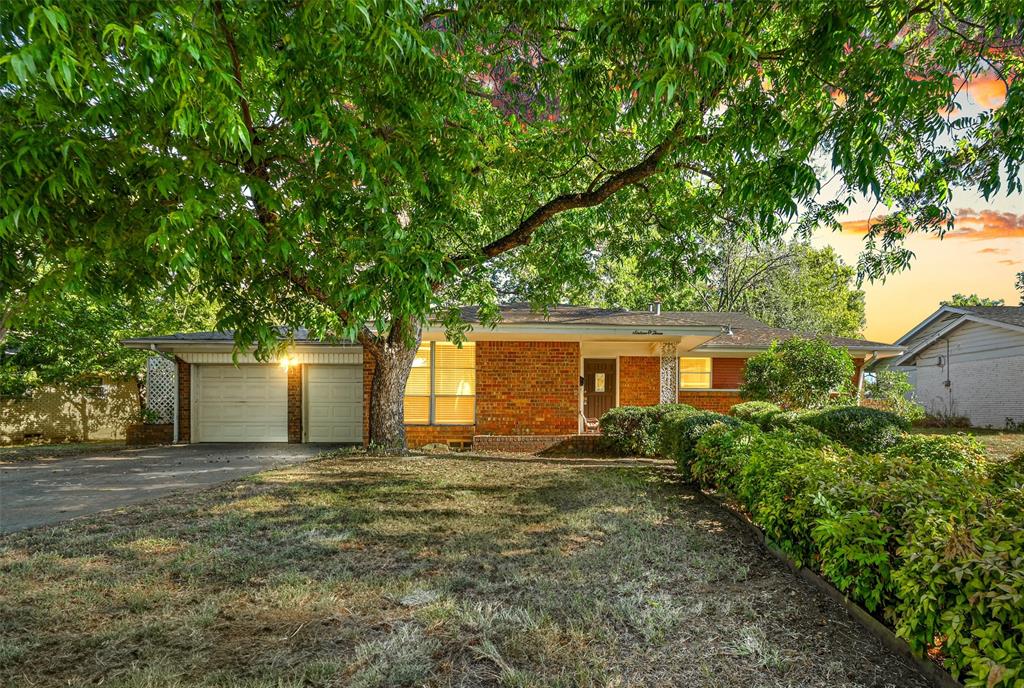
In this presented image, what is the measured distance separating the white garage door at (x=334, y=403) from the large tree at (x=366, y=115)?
6543mm

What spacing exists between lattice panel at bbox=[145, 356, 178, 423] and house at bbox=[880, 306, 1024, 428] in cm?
2354

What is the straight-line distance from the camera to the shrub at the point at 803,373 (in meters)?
10.5

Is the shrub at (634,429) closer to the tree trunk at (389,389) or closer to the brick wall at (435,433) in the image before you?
the brick wall at (435,433)

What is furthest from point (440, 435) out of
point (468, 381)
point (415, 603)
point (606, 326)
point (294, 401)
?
point (415, 603)

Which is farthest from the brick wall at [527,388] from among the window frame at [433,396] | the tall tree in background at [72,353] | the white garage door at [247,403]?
the tall tree in background at [72,353]

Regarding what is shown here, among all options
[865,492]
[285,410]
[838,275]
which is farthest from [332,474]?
[838,275]

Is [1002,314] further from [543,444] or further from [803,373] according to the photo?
[543,444]

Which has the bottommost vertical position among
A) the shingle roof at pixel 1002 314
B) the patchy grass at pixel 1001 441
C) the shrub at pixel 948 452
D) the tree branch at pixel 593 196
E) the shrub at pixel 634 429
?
the patchy grass at pixel 1001 441

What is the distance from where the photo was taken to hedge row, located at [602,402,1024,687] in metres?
2.06

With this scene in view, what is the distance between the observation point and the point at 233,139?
9.66 feet

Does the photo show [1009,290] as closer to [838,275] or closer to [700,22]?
[838,275]

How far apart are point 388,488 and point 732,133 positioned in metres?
5.93

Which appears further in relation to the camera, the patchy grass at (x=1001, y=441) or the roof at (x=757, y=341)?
the roof at (x=757, y=341)

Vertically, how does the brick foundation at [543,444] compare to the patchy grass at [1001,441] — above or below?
above
